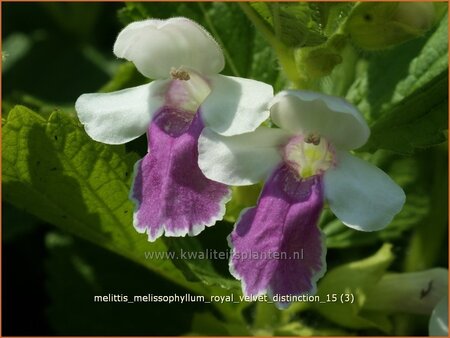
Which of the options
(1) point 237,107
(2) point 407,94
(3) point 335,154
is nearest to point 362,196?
(3) point 335,154

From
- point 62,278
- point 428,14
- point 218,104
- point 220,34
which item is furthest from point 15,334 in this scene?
point 428,14

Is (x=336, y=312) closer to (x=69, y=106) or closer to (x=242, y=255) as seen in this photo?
(x=242, y=255)

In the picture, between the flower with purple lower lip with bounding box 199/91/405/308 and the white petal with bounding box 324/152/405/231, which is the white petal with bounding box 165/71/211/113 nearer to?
the flower with purple lower lip with bounding box 199/91/405/308

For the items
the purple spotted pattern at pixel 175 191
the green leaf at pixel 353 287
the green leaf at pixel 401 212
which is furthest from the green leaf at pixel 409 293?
the purple spotted pattern at pixel 175 191

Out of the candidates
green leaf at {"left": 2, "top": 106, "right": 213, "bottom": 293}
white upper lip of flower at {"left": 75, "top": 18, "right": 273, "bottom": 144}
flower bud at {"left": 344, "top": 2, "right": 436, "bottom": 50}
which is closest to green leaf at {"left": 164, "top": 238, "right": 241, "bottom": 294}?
green leaf at {"left": 2, "top": 106, "right": 213, "bottom": 293}

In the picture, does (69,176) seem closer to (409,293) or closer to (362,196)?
(362,196)
